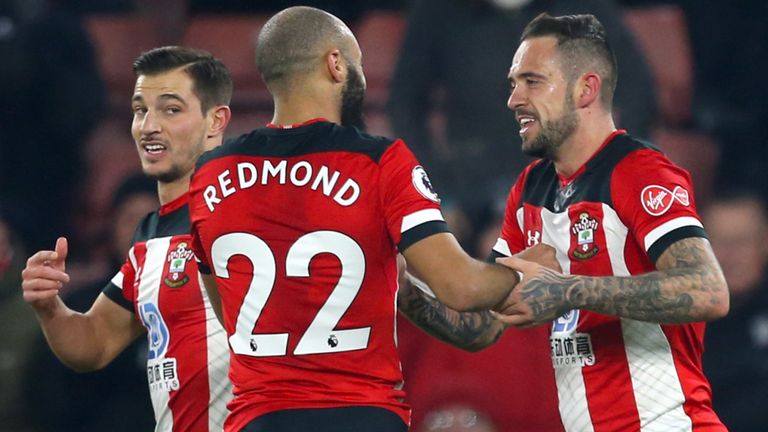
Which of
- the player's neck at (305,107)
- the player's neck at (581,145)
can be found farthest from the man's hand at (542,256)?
the player's neck at (305,107)

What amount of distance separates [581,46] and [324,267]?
1.21m

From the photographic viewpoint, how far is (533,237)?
14.0ft

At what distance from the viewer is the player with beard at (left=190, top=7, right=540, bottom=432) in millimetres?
3678

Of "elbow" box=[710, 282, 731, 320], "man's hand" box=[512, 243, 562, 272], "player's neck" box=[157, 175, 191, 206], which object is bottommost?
"elbow" box=[710, 282, 731, 320]

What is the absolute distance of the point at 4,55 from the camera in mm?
7699

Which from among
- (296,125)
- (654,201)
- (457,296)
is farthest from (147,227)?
(654,201)

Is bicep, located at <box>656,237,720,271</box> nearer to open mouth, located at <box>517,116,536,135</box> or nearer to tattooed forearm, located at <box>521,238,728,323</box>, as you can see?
tattooed forearm, located at <box>521,238,728,323</box>

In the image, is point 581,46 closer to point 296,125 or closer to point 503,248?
point 503,248

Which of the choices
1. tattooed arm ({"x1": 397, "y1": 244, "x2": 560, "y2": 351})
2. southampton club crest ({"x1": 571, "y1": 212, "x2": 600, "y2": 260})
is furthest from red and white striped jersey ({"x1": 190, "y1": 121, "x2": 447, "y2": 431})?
southampton club crest ({"x1": 571, "y1": 212, "x2": 600, "y2": 260})

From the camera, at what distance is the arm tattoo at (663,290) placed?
374 cm

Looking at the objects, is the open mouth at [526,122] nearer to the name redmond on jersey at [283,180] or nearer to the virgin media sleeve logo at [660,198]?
the virgin media sleeve logo at [660,198]

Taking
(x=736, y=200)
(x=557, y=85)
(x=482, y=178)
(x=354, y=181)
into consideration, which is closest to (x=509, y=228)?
(x=557, y=85)

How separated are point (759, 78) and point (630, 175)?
14.1 ft

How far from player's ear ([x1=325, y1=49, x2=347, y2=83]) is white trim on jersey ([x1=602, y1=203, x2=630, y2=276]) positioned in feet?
2.82
